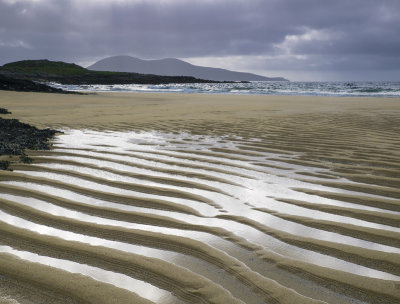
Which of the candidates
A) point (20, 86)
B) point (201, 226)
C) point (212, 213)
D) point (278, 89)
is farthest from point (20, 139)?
point (278, 89)

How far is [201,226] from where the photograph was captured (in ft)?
7.69

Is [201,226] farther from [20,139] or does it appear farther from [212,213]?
[20,139]

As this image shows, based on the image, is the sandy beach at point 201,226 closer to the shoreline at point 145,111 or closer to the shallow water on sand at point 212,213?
the shallow water on sand at point 212,213

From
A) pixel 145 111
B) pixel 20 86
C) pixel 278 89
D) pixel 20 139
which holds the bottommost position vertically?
pixel 20 139

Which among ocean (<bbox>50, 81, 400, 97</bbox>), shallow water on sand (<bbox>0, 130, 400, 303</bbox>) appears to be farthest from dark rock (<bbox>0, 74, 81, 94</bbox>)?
shallow water on sand (<bbox>0, 130, 400, 303</bbox>)

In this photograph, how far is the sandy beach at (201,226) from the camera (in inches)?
65.6

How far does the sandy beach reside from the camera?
1666 millimetres

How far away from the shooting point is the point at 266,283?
1.69 metres

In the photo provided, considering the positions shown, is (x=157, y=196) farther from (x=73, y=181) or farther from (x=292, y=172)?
(x=292, y=172)

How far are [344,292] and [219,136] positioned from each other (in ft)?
15.1

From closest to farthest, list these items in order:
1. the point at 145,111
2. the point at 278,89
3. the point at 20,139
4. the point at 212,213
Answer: the point at 212,213, the point at 20,139, the point at 145,111, the point at 278,89

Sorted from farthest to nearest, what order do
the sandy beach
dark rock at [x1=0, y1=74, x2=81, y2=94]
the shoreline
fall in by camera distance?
1. dark rock at [x1=0, y1=74, x2=81, y2=94]
2. the shoreline
3. the sandy beach

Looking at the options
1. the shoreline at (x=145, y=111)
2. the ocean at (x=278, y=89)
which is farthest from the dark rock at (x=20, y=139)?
the ocean at (x=278, y=89)

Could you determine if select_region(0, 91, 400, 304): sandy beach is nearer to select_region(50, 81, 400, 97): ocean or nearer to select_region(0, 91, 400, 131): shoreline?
select_region(0, 91, 400, 131): shoreline
